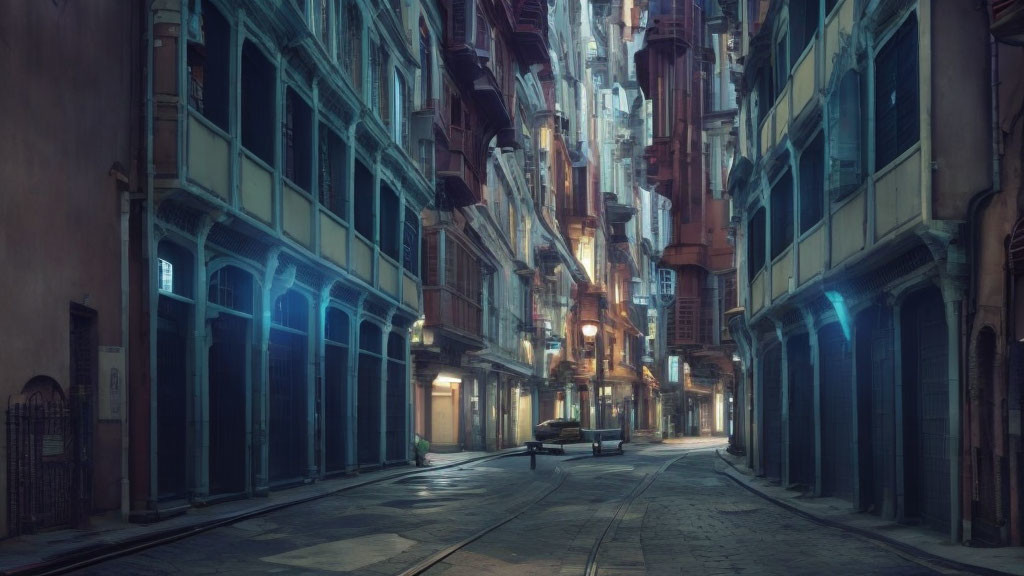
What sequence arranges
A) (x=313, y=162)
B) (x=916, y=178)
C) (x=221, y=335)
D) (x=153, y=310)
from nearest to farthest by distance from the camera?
(x=916, y=178) < (x=153, y=310) < (x=221, y=335) < (x=313, y=162)

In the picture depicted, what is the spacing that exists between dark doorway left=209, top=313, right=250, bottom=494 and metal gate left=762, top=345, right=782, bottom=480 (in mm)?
12873

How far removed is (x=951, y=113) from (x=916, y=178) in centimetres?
101

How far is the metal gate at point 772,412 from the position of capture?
28.4 meters

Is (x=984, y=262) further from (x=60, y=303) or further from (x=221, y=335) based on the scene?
(x=221, y=335)

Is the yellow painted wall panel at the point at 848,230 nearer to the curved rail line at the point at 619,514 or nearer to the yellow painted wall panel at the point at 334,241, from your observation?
the curved rail line at the point at 619,514

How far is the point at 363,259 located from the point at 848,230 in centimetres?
1371

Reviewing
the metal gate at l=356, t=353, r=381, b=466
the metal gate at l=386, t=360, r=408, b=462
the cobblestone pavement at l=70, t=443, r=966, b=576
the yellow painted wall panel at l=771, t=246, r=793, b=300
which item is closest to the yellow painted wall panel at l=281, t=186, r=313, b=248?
the cobblestone pavement at l=70, t=443, r=966, b=576

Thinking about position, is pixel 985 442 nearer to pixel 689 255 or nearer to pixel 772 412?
pixel 772 412

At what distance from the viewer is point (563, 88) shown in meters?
80.2

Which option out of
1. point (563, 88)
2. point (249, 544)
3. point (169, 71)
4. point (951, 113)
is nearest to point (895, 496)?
point (951, 113)

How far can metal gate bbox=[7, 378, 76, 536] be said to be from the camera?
43.1 feet

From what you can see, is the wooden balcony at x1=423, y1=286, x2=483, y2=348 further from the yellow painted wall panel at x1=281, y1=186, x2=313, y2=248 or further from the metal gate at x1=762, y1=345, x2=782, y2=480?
the yellow painted wall panel at x1=281, y1=186, x2=313, y2=248

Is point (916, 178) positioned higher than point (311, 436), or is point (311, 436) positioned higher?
point (916, 178)

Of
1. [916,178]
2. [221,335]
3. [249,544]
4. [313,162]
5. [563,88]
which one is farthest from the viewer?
[563,88]
